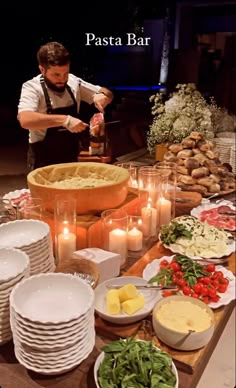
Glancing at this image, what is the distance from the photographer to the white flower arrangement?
220 centimetres

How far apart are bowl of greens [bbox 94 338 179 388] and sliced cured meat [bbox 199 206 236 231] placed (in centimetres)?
78

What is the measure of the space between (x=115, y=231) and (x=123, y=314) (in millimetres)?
353

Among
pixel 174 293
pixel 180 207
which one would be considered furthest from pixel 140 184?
pixel 174 293

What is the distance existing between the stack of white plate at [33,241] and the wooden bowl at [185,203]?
691mm

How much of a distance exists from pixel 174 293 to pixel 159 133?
4.21 feet

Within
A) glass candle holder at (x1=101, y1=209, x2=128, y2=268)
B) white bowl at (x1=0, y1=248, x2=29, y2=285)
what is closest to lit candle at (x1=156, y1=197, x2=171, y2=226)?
glass candle holder at (x1=101, y1=209, x2=128, y2=268)

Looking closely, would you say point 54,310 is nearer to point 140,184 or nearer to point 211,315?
point 211,315

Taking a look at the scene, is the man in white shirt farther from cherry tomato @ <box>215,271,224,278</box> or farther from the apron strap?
cherry tomato @ <box>215,271,224,278</box>

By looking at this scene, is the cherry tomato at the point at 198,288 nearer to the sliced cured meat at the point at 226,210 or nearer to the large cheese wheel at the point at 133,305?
the large cheese wheel at the point at 133,305

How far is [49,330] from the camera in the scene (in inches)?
30.3

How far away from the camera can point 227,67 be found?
2748 mm

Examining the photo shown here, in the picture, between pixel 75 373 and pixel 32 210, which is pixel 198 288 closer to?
pixel 75 373

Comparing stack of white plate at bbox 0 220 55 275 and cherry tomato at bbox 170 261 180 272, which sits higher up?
stack of white plate at bbox 0 220 55 275

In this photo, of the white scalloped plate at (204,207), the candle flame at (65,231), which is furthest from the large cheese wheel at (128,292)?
the white scalloped plate at (204,207)
